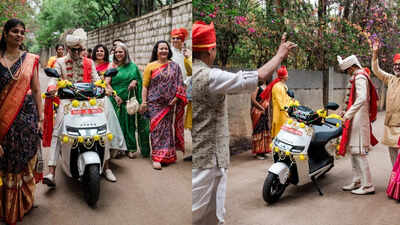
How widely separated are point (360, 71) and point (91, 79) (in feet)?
5.95

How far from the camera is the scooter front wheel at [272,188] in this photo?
2111 millimetres

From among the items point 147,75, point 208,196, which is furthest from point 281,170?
point 147,75

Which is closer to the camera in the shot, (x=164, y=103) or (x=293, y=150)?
(x=164, y=103)

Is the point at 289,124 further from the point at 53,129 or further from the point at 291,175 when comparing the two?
the point at 53,129

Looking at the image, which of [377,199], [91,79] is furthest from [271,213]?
[91,79]

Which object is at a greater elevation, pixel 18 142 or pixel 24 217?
pixel 18 142

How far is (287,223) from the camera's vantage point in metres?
1.95

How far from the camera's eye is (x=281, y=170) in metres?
2.16

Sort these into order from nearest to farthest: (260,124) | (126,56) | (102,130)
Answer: (126,56)
(102,130)
(260,124)

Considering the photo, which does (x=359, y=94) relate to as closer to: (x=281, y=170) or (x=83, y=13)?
(x=281, y=170)

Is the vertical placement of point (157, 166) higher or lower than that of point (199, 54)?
lower

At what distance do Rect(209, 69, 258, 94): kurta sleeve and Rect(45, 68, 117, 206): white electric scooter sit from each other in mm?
449

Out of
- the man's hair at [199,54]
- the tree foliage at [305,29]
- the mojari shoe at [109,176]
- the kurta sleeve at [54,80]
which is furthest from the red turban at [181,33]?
the tree foliage at [305,29]

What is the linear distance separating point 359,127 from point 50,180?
2059 millimetres
